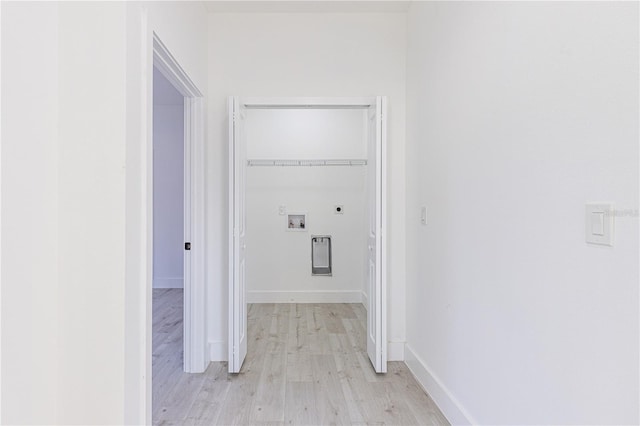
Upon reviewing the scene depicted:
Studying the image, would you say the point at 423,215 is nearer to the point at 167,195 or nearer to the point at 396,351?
the point at 396,351

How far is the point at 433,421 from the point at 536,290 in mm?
1144

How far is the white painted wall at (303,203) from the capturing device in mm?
4445

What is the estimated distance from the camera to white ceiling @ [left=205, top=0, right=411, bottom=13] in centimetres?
266

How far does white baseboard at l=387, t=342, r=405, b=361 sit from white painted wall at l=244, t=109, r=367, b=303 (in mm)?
1646

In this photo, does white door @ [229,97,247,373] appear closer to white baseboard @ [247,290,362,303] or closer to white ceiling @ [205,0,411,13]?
white ceiling @ [205,0,411,13]

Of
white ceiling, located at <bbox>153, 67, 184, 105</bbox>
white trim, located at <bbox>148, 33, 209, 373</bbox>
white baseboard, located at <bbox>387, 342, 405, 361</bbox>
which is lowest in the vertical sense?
white baseboard, located at <bbox>387, 342, 405, 361</bbox>

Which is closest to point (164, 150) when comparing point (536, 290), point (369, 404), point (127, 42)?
point (127, 42)

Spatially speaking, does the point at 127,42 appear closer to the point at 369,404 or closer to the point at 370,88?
the point at 370,88

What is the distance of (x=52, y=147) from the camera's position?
1.36 meters

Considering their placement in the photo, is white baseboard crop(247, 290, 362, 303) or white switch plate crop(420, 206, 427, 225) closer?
white switch plate crop(420, 206, 427, 225)

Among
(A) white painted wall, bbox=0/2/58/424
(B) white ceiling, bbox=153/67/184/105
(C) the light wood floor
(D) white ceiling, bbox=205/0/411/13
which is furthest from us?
(B) white ceiling, bbox=153/67/184/105

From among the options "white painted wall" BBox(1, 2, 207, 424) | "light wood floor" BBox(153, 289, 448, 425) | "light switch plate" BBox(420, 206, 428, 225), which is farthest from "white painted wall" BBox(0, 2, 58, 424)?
"light switch plate" BBox(420, 206, 428, 225)

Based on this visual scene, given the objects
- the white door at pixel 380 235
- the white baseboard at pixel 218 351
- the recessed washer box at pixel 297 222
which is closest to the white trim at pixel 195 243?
the white baseboard at pixel 218 351

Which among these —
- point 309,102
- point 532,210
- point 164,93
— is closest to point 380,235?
point 309,102
